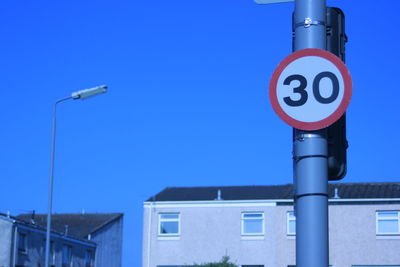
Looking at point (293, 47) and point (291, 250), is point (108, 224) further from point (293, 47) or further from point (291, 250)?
point (293, 47)

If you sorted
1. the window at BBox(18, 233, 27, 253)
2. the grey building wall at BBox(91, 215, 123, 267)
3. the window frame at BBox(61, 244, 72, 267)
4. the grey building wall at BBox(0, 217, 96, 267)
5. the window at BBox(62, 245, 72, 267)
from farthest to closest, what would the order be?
the grey building wall at BBox(91, 215, 123, 267) < the window at BBox(62, 245, 72, 267) < the window frame at BBox(61, 244, 72, 267) < the window at BBox(18, 233, 27, 253) < the grey building wall at BBox(0, 217, 96, 267)

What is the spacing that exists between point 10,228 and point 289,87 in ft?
158

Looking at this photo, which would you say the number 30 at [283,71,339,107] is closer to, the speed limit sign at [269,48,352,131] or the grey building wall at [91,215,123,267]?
the speed limit sign at [269,48,352,131]

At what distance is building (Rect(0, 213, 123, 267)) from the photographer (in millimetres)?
50656

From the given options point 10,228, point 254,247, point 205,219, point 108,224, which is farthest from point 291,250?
point 108,224

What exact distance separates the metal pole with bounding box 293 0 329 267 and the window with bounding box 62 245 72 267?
54.7 meters

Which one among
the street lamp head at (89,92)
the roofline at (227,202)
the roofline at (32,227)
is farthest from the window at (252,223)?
→ the street lamp head at (89,92)

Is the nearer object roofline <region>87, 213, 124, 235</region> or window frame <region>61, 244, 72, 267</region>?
window frame <region>61, 244, 72, 267</region>

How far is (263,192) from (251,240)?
152 inches

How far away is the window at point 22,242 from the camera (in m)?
51.5

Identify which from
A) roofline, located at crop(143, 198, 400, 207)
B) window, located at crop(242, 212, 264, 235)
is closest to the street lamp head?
roofline, located at crop(143, 198, 400, 207)

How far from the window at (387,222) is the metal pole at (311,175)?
152 ft

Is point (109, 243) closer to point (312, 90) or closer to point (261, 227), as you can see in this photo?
point (261, 227)

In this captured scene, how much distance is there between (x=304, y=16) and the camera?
14.6 ft
